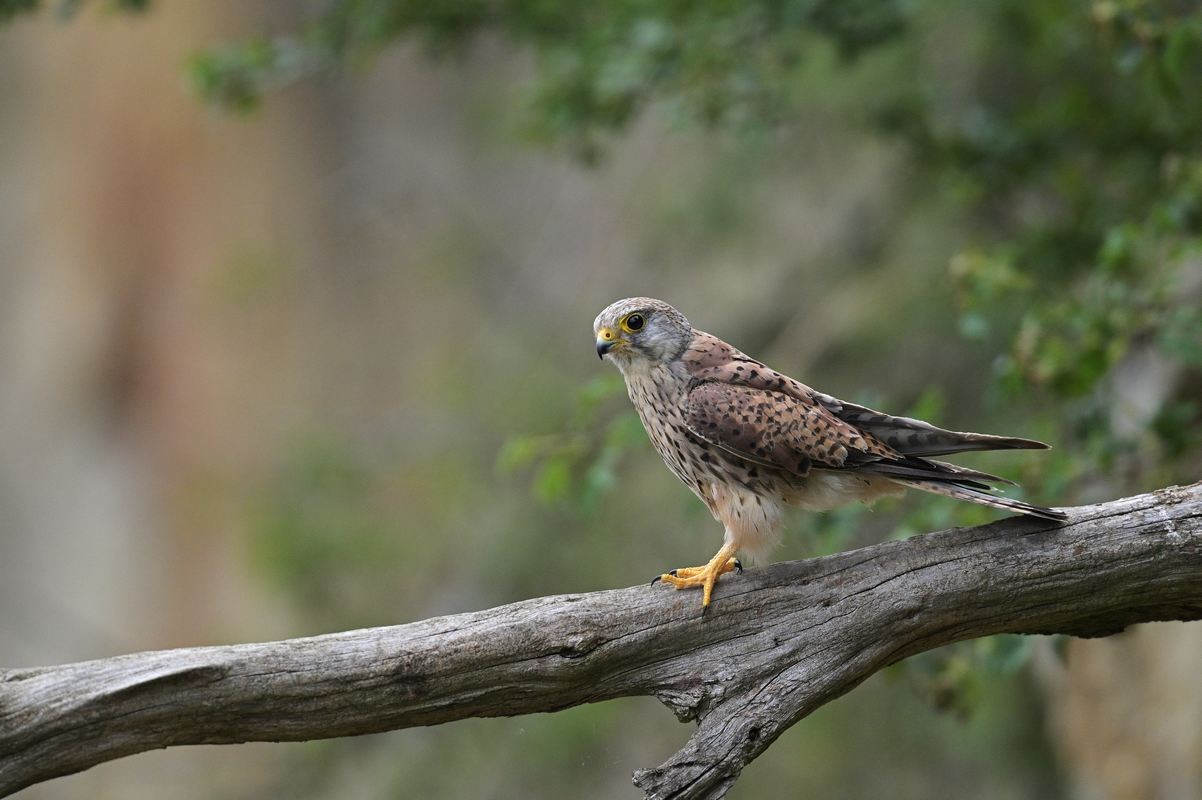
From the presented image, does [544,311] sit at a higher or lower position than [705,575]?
higher

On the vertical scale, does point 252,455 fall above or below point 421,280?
below

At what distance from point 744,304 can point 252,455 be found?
4.74m

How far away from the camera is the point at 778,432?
2961 millimetres

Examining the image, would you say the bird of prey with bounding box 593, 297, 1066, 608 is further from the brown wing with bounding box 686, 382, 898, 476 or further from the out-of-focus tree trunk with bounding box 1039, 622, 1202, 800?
the out-of-focus tree trunk with bounding box 1039, 622, 1202, 800

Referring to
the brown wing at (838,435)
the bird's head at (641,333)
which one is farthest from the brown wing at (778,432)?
the bird's head at (641,333)

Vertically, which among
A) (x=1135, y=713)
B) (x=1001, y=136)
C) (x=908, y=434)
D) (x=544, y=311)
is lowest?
(x=908, y=434)

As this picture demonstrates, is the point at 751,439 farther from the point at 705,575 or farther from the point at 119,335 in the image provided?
the point at 119,335

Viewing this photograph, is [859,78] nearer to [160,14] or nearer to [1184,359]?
[1184,359]

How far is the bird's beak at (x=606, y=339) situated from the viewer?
3.19 m

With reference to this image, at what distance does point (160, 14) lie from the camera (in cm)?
1047

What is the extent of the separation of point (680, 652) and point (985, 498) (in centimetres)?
75

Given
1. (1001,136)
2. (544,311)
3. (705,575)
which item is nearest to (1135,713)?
(1001,136)

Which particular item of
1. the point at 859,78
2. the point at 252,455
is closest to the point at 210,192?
the point at 252,455

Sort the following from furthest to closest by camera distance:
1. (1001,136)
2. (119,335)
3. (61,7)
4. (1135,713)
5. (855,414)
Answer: (119,335) < (1135,713) < (1001,136) < (61,7) < (855,414)
